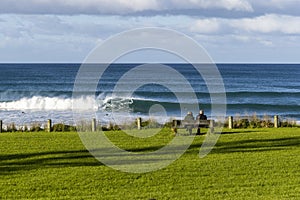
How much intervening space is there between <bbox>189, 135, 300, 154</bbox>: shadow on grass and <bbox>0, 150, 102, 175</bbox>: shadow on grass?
3.51 m

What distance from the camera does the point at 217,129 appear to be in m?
25.5

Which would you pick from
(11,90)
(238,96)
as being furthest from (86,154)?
(11,90)

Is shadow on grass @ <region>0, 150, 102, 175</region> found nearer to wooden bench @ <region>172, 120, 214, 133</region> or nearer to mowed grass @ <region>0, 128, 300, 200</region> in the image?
mowed grass @ <region>0, 128, 300, 200</region>

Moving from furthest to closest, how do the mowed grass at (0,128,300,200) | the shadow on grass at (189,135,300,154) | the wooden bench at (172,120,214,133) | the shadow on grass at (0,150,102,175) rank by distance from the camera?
the wooden bench at (172,120,214,133) → the shadow on grass at (189,135,300,154) → the shadow on grass at (0,150,102,175) → the mowed grass at (0,128,300,200)

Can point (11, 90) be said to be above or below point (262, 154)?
above

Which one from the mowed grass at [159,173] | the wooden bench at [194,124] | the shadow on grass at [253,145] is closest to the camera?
the mowed grass at [159,173]

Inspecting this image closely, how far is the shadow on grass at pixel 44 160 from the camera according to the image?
53.8 ft

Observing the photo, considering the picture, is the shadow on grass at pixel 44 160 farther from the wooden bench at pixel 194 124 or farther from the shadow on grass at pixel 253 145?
the wooden bench at pixel 194 124

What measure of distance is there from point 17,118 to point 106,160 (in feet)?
82.8

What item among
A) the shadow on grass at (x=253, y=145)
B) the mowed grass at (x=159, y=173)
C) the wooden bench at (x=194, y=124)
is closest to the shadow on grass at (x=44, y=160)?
the mowed grass at (x=159, y=173)

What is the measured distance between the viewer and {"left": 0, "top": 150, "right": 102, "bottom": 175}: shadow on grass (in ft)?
53.8

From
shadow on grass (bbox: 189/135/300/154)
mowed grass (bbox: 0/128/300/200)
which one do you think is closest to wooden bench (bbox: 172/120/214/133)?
mowed grass (bbox: 0/128/300/200)

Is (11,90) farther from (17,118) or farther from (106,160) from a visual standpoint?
(106,160)

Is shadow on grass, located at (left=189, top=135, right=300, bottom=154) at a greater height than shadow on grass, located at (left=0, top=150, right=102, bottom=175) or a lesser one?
greater
